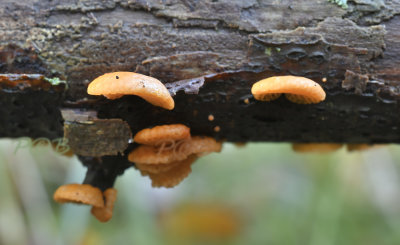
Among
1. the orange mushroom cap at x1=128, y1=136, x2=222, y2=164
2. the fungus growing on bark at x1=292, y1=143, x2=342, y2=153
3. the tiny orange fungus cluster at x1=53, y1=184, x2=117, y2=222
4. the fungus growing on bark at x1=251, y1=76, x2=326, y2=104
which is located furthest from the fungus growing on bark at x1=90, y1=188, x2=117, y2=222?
the fungus growing on bark at x1=292, y1=143, x2=342, y2=153

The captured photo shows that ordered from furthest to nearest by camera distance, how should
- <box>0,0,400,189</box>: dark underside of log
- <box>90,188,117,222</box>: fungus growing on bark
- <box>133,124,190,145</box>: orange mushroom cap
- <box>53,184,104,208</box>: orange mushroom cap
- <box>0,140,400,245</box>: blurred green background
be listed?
<box>0,140,400,245</box>: blurred green background, <box>90,188,117,222</box>: fungus growing on bark, <box>53,184,104,208</box>: orange mushroom cap, <box>0,0,400,189</box>: dark underside of log, <box>133,124,190,145</box>: orange mushroom cap

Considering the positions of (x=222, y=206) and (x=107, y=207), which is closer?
(x=107, y=207)

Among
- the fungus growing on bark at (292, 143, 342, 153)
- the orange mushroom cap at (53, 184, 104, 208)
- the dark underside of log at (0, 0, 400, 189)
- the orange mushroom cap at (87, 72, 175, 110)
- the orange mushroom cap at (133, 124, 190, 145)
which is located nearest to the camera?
the orange mushroom cap at (87, 72, 175, 110)

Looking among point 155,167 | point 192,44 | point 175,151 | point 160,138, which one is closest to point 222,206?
point 155,167

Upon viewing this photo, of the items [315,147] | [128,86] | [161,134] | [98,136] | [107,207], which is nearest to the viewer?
[128,86]

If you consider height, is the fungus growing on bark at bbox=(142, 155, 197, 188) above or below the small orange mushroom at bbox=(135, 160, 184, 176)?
below

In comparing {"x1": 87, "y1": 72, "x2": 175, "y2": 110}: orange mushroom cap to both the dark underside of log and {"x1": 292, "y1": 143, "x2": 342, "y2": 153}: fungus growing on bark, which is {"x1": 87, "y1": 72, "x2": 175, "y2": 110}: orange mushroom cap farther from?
{"x1": 292, "y1": 143, "x2": 342, "y2": 153}: fungus growing on bark

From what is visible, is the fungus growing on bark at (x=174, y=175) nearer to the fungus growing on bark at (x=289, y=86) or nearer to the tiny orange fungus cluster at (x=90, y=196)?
the tiny orange fungus cluster at (x=90, y=196)

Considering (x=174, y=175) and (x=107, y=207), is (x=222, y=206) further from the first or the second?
(x=107, y=207)
